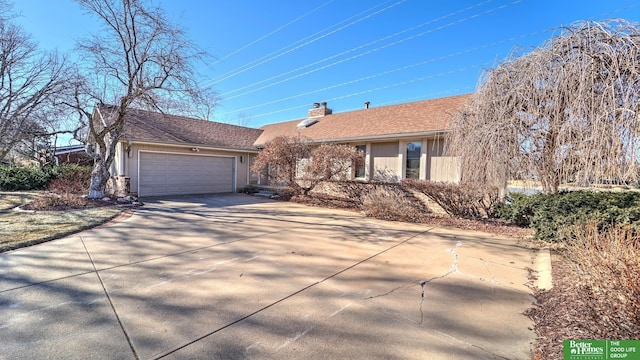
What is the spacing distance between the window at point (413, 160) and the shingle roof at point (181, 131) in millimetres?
9479

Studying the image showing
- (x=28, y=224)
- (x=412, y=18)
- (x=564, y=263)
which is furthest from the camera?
(x=412, y=18)

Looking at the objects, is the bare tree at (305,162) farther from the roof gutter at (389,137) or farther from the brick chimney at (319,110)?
the brick chimney at (319,110)

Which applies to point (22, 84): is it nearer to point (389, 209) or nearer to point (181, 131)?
point (181, 131)

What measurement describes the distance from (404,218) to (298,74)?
14.5 metres

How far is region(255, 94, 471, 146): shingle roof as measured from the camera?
11133 mm

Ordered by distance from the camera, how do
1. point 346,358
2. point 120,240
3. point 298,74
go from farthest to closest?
point 298,74 < point 120,240 < point 346,358

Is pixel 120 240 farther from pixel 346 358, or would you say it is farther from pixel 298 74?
pixel 298 74

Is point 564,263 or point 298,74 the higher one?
point 298,74

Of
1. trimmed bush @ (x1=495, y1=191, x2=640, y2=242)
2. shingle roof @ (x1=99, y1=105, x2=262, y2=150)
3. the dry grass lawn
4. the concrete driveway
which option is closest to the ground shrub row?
shingle roof @ (x1=99, y1=105, x2=262, y2=150)

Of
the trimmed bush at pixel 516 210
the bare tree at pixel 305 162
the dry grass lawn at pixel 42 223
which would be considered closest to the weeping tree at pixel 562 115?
the trimmed bush at pixel 516 210

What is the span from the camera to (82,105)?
11.0 m

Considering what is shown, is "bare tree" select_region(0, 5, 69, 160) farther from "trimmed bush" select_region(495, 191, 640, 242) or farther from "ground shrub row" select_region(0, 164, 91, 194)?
"trimmed bush" select_region(495, 191, 640, 242)

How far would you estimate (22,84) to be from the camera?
11.8 m

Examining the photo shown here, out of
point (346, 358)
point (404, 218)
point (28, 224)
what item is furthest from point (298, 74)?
point (346, 358)
